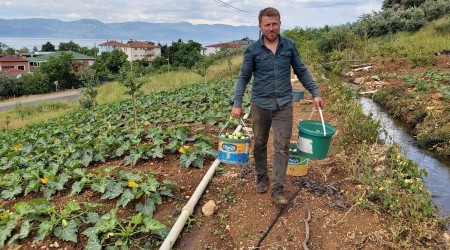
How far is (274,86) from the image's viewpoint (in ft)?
12.2

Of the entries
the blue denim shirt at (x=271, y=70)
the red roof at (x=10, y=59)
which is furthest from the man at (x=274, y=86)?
the red roof at (x=10, y=59)

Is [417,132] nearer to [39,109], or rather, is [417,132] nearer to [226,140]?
[226,140]

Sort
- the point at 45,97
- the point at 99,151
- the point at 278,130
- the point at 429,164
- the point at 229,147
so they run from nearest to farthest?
1. the point at 278,130
2. the point at 229,147
3. the point at 99,151
4. the point at 429,164
5. the point at 45,97

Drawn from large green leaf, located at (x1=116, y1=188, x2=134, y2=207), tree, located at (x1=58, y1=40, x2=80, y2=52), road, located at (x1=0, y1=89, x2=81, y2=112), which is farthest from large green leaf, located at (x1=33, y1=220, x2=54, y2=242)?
tree, located at (x1=58, y1=40, x2=80, y2=52)

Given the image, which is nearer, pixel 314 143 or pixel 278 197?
pixel 278 197

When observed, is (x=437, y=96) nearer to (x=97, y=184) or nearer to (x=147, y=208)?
(x=147, y=208)

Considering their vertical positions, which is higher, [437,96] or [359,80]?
[359,80]

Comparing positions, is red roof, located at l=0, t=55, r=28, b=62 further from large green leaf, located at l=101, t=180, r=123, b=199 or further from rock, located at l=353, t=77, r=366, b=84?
large green leaf, located at l=101, t=180, r=123, b=199

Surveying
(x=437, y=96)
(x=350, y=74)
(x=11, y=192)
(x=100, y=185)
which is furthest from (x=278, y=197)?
(x=350, y=74)

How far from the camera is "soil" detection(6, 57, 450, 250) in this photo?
3414mm

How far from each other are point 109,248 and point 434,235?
2968 millimetres

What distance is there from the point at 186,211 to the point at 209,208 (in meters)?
0.29

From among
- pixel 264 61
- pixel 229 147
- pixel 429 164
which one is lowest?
pixel 429 164

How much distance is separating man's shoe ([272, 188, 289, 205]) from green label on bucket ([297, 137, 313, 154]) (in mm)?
508
